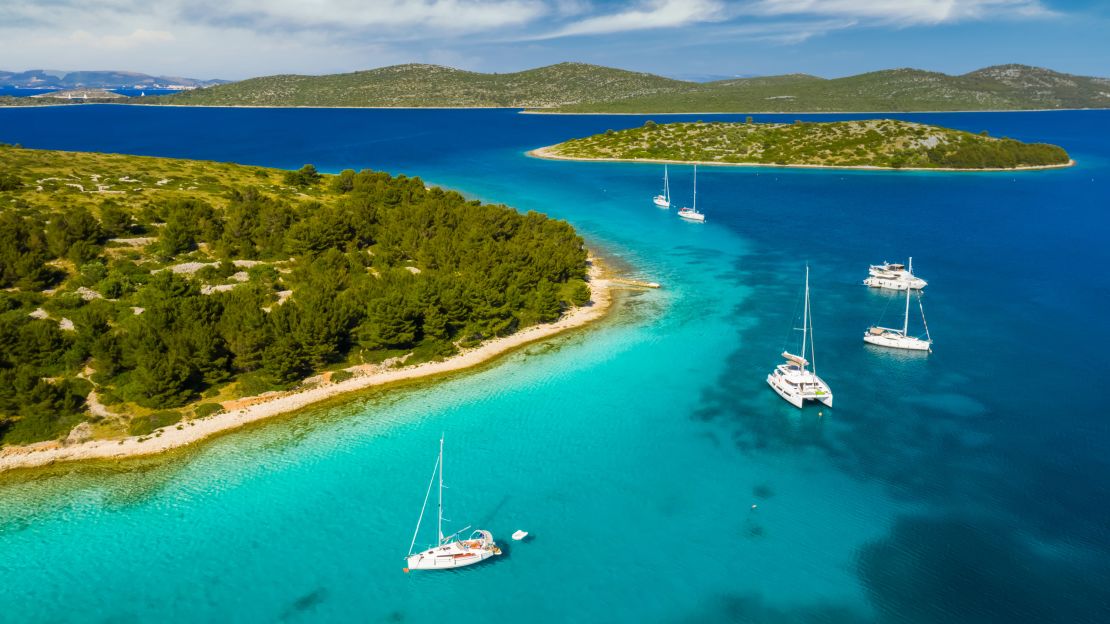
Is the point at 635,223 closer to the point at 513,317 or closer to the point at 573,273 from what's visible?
the point at 573,273

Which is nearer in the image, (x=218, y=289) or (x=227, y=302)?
(x=227, y=302)

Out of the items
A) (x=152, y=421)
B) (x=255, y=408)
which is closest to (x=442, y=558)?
(x=255, y=408)

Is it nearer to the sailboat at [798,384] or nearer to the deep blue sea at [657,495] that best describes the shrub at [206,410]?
the deep blue sea at [657,495]

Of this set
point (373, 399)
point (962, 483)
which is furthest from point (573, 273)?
point (962, 483)

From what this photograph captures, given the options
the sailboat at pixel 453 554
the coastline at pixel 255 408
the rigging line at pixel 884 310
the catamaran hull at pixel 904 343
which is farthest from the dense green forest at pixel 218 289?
the rigging line at pixel 884 310

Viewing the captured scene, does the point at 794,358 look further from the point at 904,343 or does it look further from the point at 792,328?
the point at 904,343

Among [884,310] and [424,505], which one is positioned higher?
[884,310]
